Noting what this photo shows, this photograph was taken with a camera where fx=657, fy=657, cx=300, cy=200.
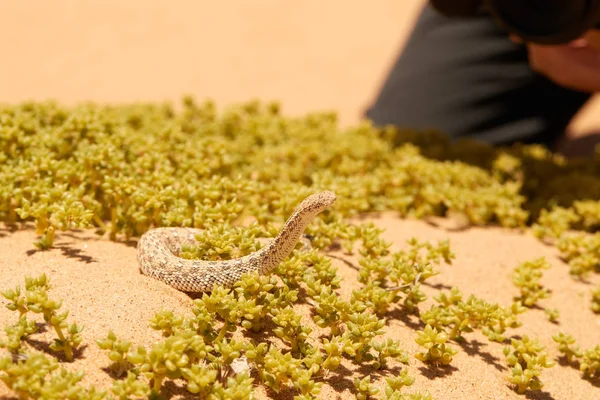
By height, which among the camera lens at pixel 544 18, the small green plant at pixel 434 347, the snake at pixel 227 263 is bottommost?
the small green plant at pixel 434 347

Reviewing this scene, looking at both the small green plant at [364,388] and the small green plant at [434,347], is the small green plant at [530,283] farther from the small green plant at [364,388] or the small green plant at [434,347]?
the small green plant at [364,388]

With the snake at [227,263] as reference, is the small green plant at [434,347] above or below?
below

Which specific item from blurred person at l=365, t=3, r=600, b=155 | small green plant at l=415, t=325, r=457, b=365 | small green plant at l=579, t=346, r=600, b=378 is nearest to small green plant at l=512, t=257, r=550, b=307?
small green plant at l=579, t=346, r=600, b=378

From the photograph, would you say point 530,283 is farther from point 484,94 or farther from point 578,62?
point 484,94

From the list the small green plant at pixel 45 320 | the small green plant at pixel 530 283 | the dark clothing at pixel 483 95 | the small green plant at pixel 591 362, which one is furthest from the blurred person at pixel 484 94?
the small green plant at pixel 45 320

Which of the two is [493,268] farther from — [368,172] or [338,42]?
[338,42]

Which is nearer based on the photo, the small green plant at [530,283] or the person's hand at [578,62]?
the small green plant at [530,283]
